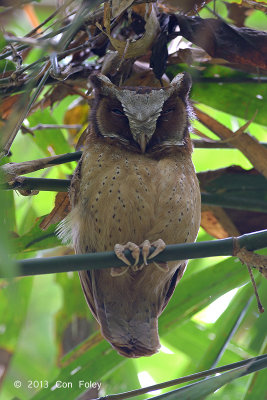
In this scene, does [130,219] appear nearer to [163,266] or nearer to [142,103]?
[163,266]

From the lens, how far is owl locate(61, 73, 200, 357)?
7.04 ft

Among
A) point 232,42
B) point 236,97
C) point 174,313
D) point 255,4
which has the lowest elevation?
point 174,313

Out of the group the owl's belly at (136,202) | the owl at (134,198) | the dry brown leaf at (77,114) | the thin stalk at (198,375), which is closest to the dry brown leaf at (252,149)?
the owl at (134,198)

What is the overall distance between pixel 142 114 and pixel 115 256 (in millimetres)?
987

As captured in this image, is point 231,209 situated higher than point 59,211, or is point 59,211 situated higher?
point 59,211

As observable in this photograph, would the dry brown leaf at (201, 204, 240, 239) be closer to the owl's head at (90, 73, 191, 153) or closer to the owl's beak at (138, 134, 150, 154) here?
the owl's head at (90, 73, 191, 153)

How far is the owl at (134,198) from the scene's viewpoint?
2145 millimetres

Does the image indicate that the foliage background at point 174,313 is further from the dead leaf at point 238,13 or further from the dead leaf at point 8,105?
the dead leaf at point 8,105

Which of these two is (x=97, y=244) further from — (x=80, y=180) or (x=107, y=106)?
(x=107, y=106)

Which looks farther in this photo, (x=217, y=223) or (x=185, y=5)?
(x=217, y=223)

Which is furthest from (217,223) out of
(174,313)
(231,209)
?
(174,313)

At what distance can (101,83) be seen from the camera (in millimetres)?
2365

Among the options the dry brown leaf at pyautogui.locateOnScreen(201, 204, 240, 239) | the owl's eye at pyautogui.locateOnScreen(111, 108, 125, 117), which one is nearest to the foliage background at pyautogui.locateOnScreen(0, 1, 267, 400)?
the dry brown leaf at pyautogui.locateOnScreen(201, 204, 240, 239)

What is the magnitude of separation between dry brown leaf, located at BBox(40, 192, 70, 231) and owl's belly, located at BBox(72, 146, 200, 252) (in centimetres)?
18
